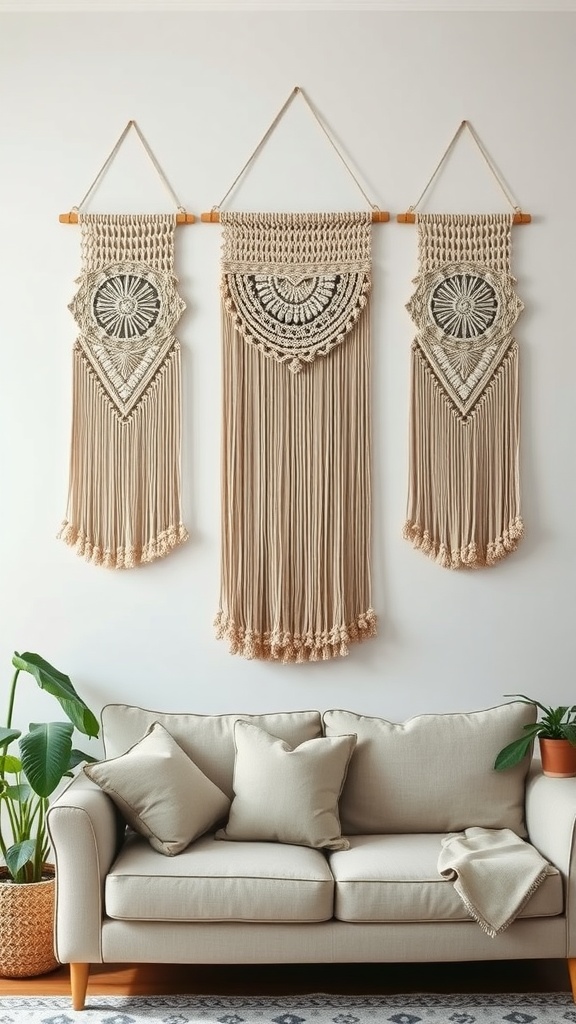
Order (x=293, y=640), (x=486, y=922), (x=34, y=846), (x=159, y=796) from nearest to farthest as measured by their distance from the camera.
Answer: (x=486, y=922), (x=159, y=796), (x=34, y=846), (x=293, y=640)

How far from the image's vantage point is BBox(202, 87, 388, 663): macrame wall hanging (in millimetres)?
3410

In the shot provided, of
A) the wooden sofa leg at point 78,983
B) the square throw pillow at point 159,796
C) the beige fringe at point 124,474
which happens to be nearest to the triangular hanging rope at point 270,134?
the beige fringe at point 124,474

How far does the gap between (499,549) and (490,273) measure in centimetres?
100

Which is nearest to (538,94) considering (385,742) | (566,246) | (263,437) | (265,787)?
(566,246)

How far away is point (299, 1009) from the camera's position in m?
2.65

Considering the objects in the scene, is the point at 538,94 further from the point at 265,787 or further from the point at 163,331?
the point at 265,787

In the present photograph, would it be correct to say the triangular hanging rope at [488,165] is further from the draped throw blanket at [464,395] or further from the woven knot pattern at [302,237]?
the woven knot pattern at [302,237]

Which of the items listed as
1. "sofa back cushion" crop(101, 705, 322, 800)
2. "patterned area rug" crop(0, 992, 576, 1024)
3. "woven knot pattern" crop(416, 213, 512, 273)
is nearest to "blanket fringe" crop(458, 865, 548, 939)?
"patterned area rug" crop(0, 992, 576, 1024)

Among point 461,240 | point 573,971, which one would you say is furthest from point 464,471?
point 573,971

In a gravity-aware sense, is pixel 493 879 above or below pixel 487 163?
below

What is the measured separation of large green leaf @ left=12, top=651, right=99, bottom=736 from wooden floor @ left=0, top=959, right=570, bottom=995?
0.74 meters

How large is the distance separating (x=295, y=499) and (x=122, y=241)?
3.71ft

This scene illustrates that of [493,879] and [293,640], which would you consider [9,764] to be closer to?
[293,640]

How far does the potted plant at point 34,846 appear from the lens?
9.28 feet
